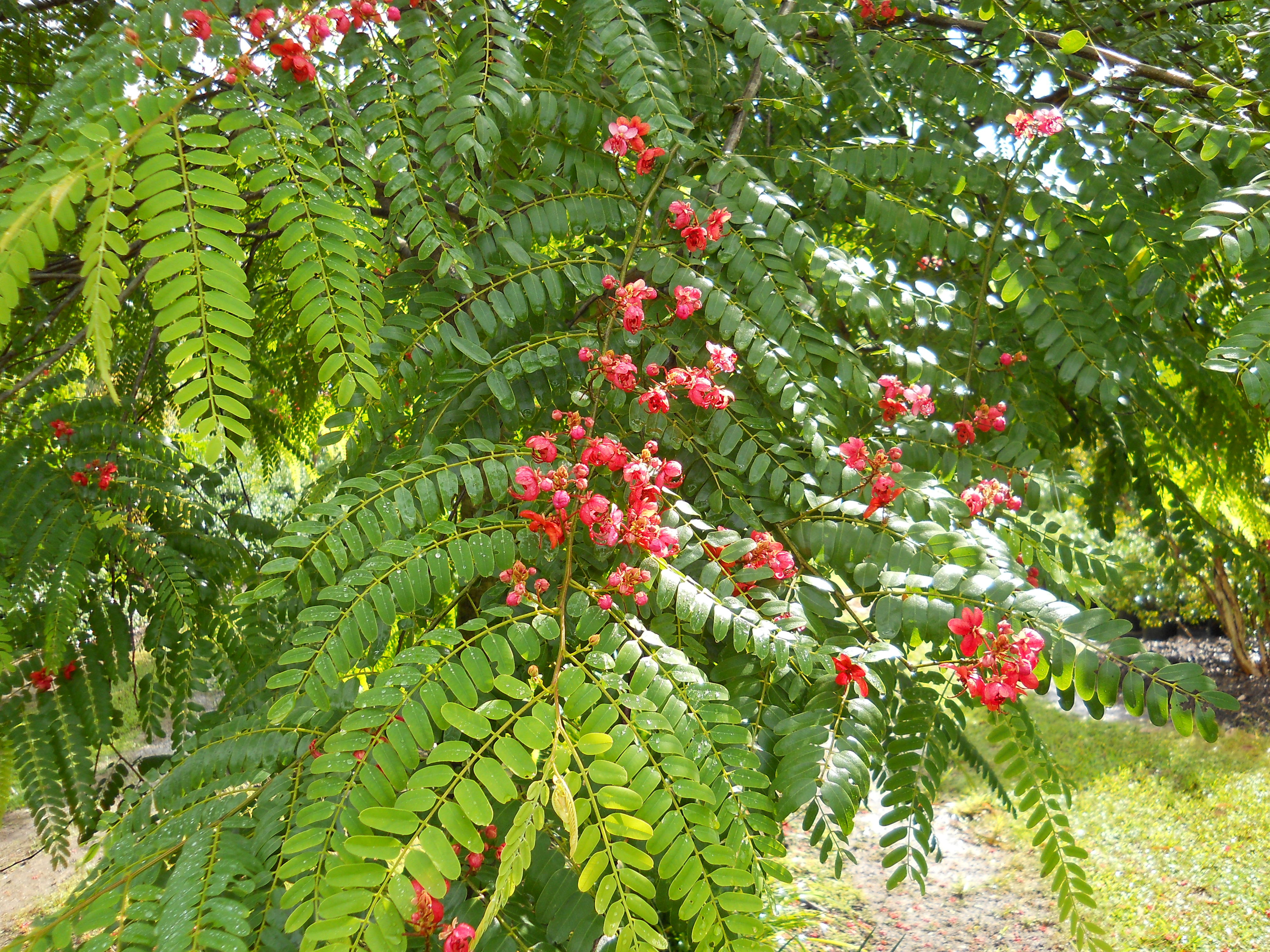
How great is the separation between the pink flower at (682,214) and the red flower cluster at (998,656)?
70cm

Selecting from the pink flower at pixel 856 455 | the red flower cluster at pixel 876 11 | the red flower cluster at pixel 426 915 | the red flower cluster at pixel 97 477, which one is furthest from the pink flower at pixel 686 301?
the red flower cluster at pixel 97 477

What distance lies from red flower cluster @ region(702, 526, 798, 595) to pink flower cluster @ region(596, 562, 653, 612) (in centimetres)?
13

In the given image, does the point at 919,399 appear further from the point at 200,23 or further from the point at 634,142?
the point at 200,23

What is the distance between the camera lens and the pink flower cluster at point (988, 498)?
4.46 feet

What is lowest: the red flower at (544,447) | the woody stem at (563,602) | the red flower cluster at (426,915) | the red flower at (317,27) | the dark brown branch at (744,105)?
the red flower cluster at (426,915)

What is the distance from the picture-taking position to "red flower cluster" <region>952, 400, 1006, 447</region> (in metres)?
1.58

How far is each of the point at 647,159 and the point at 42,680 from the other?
1887mm

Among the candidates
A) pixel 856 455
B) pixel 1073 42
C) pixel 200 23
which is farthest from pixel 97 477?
pixel 1073 42

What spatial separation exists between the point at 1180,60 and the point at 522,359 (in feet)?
5.87

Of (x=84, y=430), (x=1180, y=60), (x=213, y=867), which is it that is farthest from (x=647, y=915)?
(x=1180, y=60)

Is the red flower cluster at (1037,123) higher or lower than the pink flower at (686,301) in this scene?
higher

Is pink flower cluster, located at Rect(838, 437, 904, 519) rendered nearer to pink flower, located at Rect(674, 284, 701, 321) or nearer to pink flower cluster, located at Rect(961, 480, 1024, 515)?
pink flower cluster, located at Rect(961, 480, 1024, 515)

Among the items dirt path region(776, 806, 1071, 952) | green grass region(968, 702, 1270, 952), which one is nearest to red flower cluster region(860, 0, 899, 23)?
green grass region(968, 702, 1270, 952)

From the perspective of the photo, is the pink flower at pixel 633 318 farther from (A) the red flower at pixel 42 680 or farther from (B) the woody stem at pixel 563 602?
(A) the red flower at pixel 42 680
